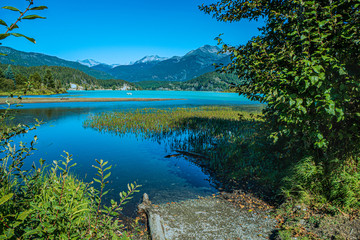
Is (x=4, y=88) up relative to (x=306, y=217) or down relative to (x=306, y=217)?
up

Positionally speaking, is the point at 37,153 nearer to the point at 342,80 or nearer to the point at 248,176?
the point at 248,176

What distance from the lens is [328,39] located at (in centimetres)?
590

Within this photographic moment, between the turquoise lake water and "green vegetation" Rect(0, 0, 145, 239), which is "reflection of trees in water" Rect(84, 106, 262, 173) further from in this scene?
"green vegetation" Rect(0, 0, 145, 239)

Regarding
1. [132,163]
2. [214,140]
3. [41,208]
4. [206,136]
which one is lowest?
[132,163]

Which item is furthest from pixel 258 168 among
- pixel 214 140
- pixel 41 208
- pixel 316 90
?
pixel 41 208

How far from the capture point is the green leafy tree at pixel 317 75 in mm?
5199

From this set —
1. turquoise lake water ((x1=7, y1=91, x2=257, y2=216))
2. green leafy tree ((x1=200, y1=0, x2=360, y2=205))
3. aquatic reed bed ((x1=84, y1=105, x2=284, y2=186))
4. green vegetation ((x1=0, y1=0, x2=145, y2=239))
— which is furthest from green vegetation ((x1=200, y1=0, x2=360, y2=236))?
green vegetation ((x1=0, y1=0, x2=145, y2=239))

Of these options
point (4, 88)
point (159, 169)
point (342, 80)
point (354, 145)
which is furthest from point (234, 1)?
point (4, 88)

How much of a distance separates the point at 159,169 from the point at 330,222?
9.49 m

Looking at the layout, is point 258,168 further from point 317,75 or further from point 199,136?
point 199,136

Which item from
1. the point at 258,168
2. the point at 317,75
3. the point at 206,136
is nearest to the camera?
the point at 317,75

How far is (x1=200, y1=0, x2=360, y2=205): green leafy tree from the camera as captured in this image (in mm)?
5199

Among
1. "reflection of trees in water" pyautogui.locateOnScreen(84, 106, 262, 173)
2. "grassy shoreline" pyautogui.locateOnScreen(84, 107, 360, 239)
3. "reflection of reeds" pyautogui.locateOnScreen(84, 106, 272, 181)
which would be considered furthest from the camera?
"reflection of trees in water" pyautogui.locateOnScreen(84, 106, 262, 173)

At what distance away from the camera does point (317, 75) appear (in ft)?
17.0
